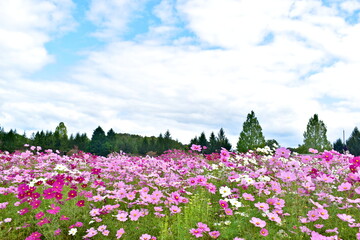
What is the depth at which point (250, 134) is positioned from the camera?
112 ft

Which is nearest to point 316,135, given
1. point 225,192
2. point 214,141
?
point 214,141

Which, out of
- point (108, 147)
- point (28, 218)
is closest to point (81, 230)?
point (28, 218)

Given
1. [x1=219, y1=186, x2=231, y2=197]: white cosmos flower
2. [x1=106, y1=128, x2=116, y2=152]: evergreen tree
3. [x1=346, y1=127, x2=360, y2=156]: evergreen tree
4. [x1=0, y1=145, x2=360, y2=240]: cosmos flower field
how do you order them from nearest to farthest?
[x1=0, y1=145, x2=360, y2=240]: cosmos flower field, [x1=219, y1=186, x2=231, y2=197]: white cosmos flower, [x1=346, y1=127, x2=360, y2=156]: evergreen tree, [x1=106, y1=128, x2=116, y2=152]: evergreen tree

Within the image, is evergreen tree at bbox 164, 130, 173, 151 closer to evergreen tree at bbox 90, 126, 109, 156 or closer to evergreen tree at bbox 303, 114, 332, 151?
evergreen tree at bbox 90, 126, 109, 156

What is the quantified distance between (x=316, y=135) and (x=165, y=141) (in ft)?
80.6

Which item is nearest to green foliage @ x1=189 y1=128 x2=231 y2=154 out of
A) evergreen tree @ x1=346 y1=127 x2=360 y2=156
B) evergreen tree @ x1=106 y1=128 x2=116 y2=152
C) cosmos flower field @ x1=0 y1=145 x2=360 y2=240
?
evergreen tree @ x1=106 y1=128 x2=116 y2=152

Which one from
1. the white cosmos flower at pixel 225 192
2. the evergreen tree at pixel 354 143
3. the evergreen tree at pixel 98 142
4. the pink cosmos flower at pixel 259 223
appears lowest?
the pink cosmos flower at pixel 259 223

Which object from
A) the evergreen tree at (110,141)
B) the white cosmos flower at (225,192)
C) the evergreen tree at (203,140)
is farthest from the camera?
the evergreen tree at (203,140)

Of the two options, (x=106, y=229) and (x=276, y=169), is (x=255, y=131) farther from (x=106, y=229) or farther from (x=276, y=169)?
(x=106, y=229)

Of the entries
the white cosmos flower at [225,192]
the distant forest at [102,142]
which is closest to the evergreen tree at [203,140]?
the distant forest at [102,142]

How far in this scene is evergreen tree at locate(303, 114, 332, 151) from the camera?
1403 inches

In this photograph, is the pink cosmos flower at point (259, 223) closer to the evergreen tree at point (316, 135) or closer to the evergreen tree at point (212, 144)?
the evergreen tree at point (316, 135)

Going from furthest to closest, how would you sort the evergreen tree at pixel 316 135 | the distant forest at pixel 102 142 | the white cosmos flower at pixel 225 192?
the distant forest at pixel 102 142, the evergreen tree at pixel 316 135, the white cosmos flower at pixel 225 192

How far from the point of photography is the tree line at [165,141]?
34.3 meters
